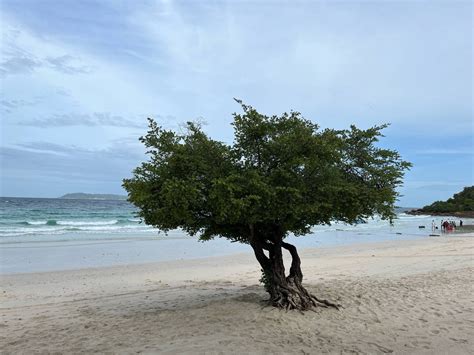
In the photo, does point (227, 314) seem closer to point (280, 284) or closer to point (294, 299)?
point (280, 284)

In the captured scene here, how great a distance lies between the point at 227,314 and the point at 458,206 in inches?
3727

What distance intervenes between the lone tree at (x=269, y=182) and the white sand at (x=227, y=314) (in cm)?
118

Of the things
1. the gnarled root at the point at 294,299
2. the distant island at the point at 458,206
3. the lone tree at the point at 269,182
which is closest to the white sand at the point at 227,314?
the gnarled root at the point at 294,299

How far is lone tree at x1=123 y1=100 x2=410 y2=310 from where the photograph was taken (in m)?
8.12

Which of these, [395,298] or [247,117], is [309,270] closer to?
[395,298]

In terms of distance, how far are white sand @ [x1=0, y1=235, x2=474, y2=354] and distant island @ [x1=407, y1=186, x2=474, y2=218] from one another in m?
77.7

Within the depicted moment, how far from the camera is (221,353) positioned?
688 centimetres

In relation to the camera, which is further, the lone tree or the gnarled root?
the gnarled root

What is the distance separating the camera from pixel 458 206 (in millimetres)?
92125

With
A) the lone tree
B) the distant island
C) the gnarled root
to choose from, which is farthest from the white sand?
the distant island

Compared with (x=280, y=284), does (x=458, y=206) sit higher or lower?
higher

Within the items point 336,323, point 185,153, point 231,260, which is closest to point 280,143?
point 185,153

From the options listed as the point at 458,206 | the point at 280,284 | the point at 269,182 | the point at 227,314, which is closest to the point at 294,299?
the point at 280,284

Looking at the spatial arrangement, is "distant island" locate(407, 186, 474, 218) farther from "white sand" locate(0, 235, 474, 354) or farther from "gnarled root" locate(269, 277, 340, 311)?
"gnarled root" locate(269, 277, 340, 311)
